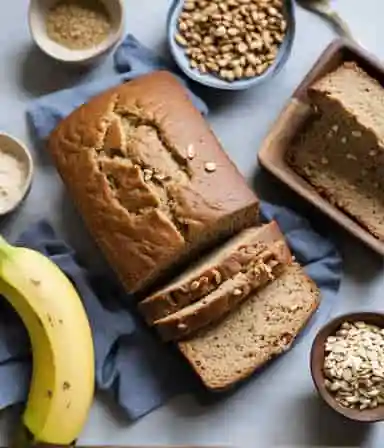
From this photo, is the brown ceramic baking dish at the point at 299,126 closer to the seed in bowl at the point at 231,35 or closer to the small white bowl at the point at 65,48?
the seed in bowl at the point at 231,35

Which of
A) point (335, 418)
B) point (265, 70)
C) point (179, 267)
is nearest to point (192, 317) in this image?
point (179, 267)

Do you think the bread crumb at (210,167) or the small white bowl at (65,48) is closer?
the bread crumb at (210,167)

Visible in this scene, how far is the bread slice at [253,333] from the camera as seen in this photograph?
194 cm

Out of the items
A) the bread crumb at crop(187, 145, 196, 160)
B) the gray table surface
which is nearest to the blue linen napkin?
the gray table surface

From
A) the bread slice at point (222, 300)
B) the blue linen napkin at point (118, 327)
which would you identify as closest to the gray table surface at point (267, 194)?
the blue linen napkin at point (118, 327)

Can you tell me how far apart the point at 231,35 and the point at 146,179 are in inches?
11.1

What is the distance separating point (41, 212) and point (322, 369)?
476mm

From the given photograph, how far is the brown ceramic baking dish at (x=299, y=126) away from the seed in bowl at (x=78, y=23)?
297 millimetres

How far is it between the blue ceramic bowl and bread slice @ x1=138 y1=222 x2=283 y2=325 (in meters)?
0.24

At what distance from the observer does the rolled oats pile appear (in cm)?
191

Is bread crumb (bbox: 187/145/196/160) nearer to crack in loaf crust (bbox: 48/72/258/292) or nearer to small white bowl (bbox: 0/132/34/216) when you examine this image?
crack in loaf crust (bbox: 48/72/258/292)

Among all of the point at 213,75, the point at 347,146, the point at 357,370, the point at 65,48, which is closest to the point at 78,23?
the point at 65,48

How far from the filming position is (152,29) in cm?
212

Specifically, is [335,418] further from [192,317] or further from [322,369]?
Result: [192,317]
